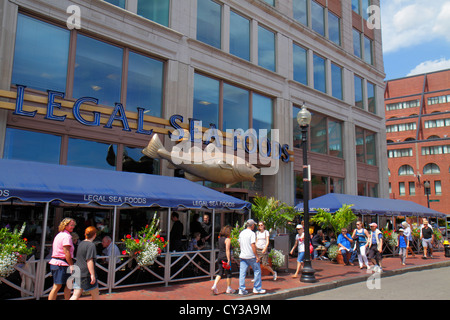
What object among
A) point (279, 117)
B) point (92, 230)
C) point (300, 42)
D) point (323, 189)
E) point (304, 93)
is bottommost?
point (92, 230)

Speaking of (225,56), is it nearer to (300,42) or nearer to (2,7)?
(300,42)

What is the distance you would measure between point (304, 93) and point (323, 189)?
5930 millimetres

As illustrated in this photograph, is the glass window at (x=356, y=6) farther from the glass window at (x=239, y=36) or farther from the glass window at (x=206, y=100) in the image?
the glass window at (x=206, y=100)

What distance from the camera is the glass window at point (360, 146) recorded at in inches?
1038

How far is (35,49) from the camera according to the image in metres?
12.5

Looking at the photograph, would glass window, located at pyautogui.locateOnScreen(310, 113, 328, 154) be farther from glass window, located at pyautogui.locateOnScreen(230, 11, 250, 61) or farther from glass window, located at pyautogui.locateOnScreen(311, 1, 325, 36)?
glass window, located at pyautogui.locateOnScreen(230, 11, 250, 61)

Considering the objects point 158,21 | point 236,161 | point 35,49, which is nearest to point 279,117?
point 236,161

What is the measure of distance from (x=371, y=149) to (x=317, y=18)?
34.4 feet

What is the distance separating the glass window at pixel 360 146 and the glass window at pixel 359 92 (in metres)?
1.82

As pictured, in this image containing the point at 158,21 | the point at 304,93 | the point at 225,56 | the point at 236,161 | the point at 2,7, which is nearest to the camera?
the point at 2,7

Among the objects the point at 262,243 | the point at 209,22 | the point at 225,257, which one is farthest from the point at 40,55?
the point at 262,243

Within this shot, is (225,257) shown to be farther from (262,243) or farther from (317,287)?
(317,287)

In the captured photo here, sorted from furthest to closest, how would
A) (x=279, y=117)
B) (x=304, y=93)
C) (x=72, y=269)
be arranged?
(x=304, y=93) < (x=279, y=117) < (x=72, y=269)

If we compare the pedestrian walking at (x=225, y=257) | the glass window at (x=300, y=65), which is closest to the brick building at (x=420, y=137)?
the glass window at (x=300, y=65)
